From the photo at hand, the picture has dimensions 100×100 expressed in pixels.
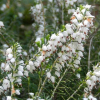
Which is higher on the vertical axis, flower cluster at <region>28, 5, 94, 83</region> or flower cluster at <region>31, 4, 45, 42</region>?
flower cluster at <region>31, 4, 45, 42</region>

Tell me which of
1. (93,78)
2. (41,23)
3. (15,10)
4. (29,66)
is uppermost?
(15,10)

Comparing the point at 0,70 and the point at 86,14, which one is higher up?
the point at 86,14

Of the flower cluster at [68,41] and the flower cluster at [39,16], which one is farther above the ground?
the flower cluster at [39,16]

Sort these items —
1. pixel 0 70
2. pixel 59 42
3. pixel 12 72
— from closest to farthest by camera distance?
pixel 12 72, pixel 59 42, pixel 0 70

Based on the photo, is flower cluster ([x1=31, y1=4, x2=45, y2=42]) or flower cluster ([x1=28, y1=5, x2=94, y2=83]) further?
flower cluster ([x1=31, y1=4, x2=45, y2=42])

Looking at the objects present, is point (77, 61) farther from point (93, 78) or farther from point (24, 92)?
point (24, 92)

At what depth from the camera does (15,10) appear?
20.4ft

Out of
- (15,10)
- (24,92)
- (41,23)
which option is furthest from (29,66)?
(15,10)

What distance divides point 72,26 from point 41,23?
1.57 metres

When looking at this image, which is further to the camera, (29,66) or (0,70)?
(0,70)

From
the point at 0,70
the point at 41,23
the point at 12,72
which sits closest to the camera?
the point at 12,72

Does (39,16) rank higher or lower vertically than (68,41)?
higher

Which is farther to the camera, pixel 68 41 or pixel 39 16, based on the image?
pixel 39 16

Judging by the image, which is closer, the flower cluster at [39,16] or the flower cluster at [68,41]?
the flower cluster at [68,41]
